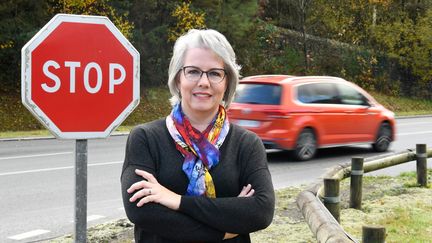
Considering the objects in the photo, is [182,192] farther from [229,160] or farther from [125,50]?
[125,50]

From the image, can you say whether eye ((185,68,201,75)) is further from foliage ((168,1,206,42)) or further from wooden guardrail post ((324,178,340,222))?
foliage ((168,1,206,42))

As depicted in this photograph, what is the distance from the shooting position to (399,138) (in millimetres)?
16438

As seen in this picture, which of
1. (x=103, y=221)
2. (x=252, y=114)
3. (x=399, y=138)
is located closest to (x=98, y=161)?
(x=252, y=114)

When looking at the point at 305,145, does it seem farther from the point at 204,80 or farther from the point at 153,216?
the point at 153,216

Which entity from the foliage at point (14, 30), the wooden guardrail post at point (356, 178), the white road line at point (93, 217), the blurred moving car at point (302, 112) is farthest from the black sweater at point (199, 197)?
the foliage at point (14, 30)

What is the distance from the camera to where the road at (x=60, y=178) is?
654 cm

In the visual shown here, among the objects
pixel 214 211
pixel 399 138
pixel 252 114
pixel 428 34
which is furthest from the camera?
pixel 428 34

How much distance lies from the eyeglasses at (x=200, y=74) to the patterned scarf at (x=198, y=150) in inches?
7.2

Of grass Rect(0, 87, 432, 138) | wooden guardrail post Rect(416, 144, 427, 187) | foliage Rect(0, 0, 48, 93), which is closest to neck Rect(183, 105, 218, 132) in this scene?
wooden guardrail post Rect(416, 144, 427, 187)

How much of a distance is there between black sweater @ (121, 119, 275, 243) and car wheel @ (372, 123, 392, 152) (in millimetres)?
11402

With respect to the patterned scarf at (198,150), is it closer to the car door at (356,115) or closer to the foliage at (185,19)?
the car door at (356,115)

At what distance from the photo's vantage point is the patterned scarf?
89.6 inches

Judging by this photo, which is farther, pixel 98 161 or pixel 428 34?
pixel 428 34

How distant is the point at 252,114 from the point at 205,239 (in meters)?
8.89
